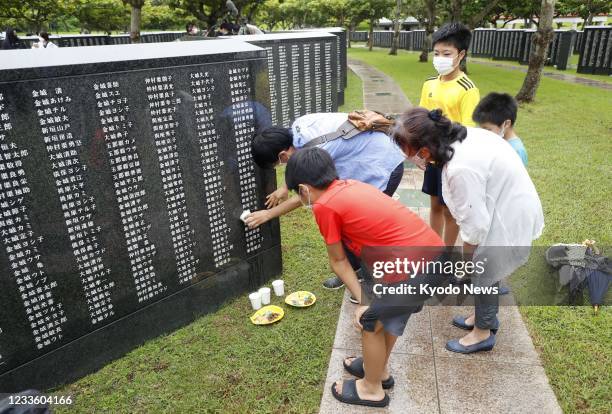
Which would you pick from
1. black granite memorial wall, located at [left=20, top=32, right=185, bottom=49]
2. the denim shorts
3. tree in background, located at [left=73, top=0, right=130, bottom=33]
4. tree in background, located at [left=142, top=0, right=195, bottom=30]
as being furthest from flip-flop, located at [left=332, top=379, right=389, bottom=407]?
tree in background, located at [left=142, top=0, right=195, bottom=30]

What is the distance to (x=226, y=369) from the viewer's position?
3.23 meters

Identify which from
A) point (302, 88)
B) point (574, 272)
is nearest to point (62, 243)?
point (574, 272)

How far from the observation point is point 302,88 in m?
8.67

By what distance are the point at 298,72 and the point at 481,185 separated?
21.1 feet

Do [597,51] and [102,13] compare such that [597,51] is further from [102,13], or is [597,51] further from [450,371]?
[102,13]

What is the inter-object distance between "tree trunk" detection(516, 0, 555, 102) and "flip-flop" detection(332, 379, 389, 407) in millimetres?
10901

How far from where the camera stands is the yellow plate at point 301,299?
Result: 12.8ft

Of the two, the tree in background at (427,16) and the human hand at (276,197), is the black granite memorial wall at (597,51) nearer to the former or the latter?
the tree in background at (427,16)

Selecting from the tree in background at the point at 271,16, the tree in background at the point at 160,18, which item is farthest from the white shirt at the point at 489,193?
the tree in background at the point at 271,16

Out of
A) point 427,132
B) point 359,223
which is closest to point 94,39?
point 427,132

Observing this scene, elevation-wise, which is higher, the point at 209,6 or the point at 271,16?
the point at 209,6

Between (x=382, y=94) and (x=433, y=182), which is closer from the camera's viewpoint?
(x=433, y=182)

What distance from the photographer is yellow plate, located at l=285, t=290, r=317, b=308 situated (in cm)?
391

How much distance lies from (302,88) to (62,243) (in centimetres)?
645
